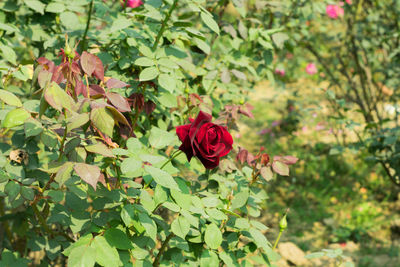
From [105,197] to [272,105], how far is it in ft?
17.2

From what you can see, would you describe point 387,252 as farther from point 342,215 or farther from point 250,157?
point 250,157

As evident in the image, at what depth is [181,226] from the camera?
1.24 metres

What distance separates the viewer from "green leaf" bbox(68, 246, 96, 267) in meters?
1.08

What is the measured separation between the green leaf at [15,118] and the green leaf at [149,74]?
41cm

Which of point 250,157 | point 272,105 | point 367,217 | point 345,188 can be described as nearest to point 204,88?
point 250,157

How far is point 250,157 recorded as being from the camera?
1.63 metres

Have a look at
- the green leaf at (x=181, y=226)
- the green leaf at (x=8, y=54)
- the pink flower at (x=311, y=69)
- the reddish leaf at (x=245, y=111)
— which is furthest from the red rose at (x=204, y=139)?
the pink flower at (x=311, y=69)

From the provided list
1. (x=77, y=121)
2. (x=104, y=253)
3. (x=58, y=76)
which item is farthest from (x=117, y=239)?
(x=58, y=76)

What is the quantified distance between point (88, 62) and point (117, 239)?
53 cm

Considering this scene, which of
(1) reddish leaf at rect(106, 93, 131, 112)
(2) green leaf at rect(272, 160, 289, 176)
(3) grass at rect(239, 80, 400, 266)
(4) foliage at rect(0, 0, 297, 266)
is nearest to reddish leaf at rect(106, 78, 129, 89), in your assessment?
(4) foliage at rect(0, 0, 297, 266)

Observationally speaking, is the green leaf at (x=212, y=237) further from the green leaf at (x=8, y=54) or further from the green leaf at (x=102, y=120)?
the green leaf at (x=8, y=54)

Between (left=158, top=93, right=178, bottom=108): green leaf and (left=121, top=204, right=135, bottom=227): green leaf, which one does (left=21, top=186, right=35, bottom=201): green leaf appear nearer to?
(left=121, top=204, right=135, bottom=227): green leaf

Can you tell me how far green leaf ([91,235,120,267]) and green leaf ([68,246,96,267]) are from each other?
37mm

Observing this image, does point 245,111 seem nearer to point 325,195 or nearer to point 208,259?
point 208,259
